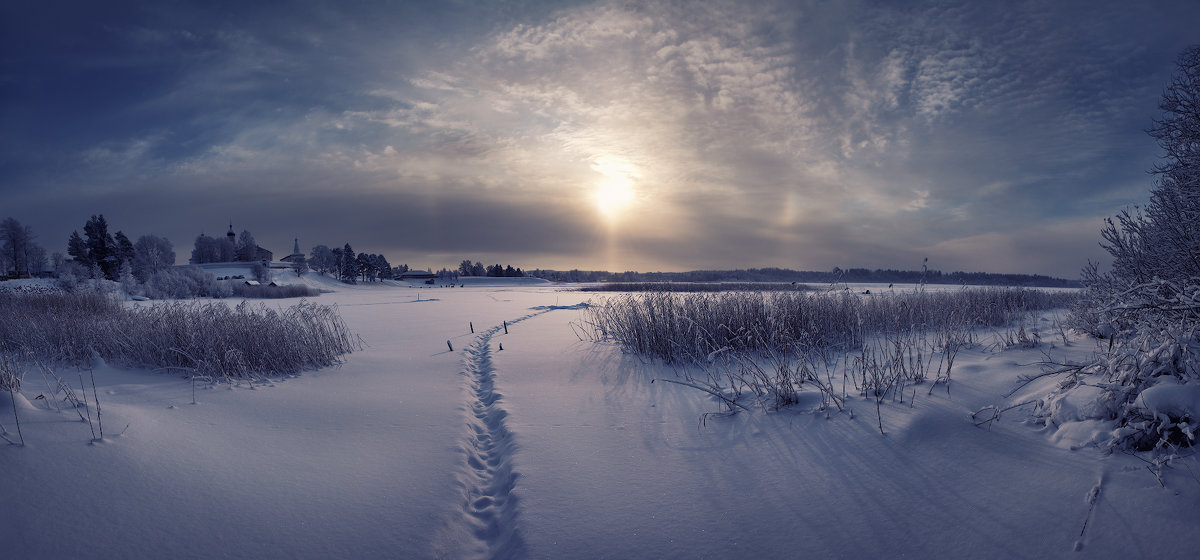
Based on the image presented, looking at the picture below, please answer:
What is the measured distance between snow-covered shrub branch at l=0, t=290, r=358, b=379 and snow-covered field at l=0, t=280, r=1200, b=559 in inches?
71.7

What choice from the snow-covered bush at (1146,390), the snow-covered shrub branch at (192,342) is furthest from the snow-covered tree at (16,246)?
the snow-covered bush at (1146,390)

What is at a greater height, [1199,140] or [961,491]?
[1199,140]

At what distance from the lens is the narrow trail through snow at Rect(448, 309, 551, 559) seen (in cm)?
296

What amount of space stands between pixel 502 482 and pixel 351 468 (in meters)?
1.37

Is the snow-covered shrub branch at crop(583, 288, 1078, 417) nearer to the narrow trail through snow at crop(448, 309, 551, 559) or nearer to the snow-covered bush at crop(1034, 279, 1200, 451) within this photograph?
the snow-covered bush at crop(1034, 279, 1200, 451)

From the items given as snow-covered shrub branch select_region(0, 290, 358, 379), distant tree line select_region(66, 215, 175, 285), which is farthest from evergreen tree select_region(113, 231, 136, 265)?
snow-covered shrub branch select_region(0, 290, 358, 379)

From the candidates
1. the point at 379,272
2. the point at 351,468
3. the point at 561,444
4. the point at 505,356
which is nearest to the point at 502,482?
the point at 561,444

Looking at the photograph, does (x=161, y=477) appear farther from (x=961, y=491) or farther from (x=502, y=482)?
(x=961, y=491)

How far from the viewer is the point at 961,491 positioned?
3012mm

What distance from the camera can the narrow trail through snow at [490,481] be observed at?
296 cm

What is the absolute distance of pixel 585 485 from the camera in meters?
3.62

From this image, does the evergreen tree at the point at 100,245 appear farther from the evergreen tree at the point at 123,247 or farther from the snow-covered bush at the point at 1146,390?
the snow-covered bush at the point at 1146,390

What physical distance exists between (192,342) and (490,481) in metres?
7.15

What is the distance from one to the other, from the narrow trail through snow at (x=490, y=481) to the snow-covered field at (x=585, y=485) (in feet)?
0.08
